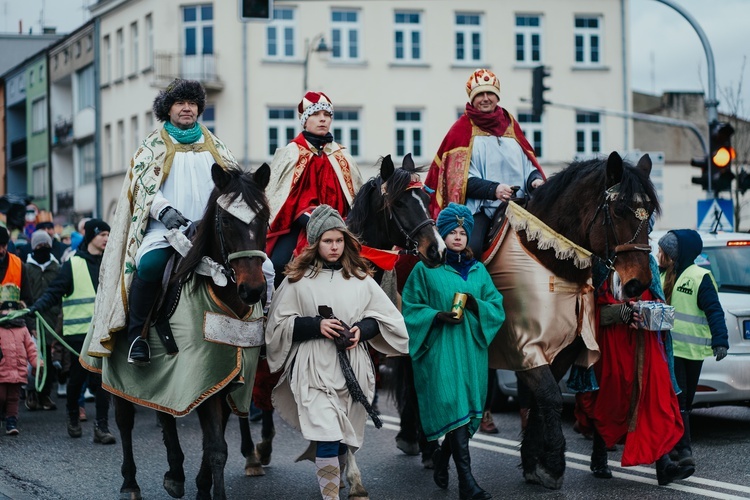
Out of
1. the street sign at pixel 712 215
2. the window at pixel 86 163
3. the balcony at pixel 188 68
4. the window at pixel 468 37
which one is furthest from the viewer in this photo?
the window at pixel 86 163

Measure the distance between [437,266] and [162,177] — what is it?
6.42 feet

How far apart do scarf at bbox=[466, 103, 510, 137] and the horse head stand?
984mm

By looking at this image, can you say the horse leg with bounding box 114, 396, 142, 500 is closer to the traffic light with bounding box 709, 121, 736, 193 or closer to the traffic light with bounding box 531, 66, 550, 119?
the traffic light with bounding box 709, 121, 736, 193

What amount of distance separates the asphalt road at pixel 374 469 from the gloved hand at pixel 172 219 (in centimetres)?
208

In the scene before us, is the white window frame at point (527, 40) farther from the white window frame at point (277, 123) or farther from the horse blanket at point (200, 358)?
the horse blanket at point (200, 358)

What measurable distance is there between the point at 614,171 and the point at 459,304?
1.38m

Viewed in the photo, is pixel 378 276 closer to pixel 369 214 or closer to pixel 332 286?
pixel 369 214

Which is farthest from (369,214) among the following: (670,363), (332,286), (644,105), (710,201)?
(644,105)

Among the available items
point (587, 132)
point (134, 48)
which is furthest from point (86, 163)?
point (587, 132)

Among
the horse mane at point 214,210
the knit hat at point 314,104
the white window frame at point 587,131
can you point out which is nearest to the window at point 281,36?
the white window frame at point 587,131

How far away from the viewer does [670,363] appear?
8469 millimetres

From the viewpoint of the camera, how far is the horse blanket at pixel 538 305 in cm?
789

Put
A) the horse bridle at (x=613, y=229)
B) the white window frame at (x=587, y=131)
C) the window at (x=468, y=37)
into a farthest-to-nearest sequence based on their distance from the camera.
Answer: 1. the white window frame at (x=587, y=131)
2. the window at (x=468, y=37)
3. the horse bridle at (x=613, y=229)

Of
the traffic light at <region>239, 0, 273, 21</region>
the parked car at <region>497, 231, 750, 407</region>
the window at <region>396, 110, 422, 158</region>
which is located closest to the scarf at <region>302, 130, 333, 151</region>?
the parked car at <region>497, 231, 750, 407</region>
